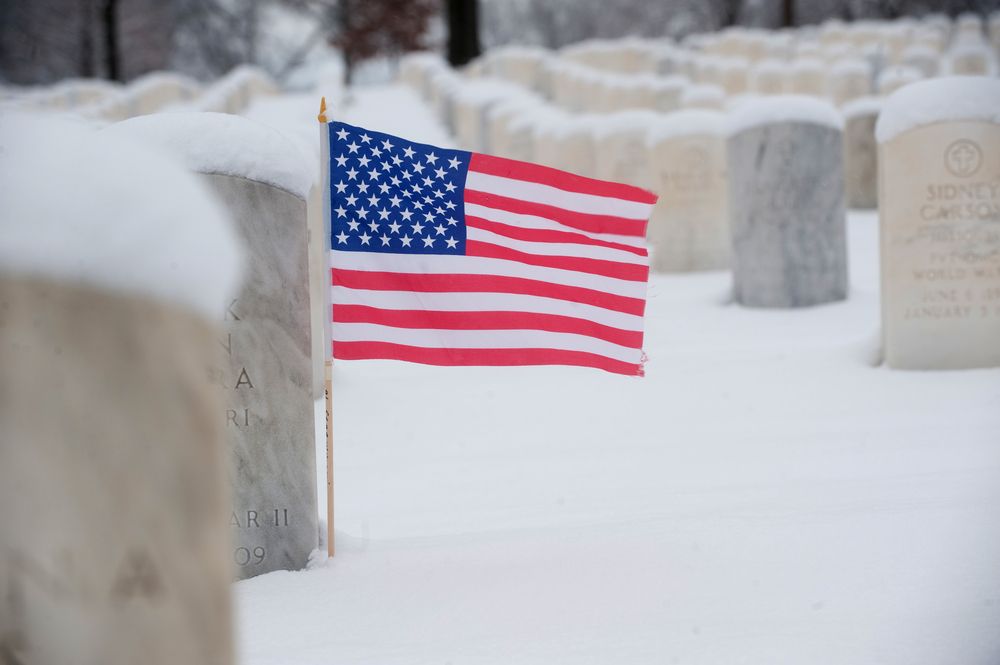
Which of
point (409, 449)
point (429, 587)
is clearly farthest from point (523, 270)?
point (409, 449)

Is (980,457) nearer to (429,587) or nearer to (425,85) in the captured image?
(429,587)

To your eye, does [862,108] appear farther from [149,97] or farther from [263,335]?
[149,97]

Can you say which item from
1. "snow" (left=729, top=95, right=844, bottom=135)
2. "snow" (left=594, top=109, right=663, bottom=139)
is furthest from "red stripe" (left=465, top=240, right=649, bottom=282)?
"snow" (left=594, top=109, right=663, bottom=139)

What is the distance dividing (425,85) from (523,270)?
2511 centimetres

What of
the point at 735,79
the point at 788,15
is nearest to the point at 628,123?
the point at 735,79

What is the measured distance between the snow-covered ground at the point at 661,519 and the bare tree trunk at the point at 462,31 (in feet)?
85.7

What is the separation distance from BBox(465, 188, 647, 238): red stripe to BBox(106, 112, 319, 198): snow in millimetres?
691

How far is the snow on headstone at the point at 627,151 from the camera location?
40.3 feet

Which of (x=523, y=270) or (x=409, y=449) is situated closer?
(x=523, y=270)

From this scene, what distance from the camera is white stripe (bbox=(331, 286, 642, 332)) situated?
155 inches

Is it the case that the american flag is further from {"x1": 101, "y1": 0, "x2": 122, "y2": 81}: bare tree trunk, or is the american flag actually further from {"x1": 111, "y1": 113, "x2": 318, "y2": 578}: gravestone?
{"x1": 101, "y1": 0, "x2": 122, "y2": 81}: bare tree trunk

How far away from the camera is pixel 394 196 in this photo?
396cm

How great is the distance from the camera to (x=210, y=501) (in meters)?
1.70

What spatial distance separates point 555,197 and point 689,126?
7151 millimetres
